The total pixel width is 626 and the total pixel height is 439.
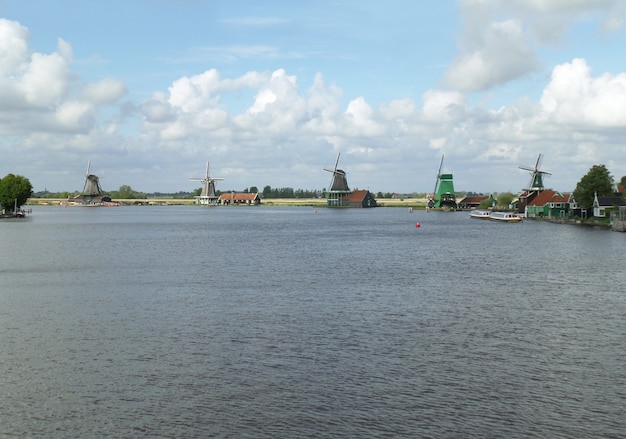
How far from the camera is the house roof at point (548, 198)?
493ft

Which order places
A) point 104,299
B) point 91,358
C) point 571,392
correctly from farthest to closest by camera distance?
1. point 104,299
2. point 91,358
3. point 571,392

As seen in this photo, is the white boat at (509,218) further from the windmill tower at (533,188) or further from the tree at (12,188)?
the tree at (12,188)

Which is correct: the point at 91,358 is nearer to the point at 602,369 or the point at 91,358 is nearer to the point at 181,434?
the point at 181,434

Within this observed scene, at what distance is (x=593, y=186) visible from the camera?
12294 cm

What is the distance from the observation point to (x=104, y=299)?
132 feet

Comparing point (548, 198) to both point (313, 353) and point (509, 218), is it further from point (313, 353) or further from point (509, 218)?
point (313, 353)

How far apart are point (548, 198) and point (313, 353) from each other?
14626 centimetres

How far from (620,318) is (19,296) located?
37.8 metres

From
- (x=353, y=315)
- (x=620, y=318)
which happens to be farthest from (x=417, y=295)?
(x=620, y=318)

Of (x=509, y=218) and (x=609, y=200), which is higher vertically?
(x=609, y=200)

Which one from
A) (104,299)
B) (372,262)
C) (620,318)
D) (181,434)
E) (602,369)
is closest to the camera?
(181,434)

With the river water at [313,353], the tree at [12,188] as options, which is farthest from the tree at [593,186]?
the tree at [12,188]

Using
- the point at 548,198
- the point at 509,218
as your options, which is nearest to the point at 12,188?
the point at 509,218

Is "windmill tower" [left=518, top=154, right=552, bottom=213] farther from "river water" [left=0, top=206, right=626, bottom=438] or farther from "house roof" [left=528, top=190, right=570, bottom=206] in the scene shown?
"river water" [left=0, top=206, right=626, bottom=438]
